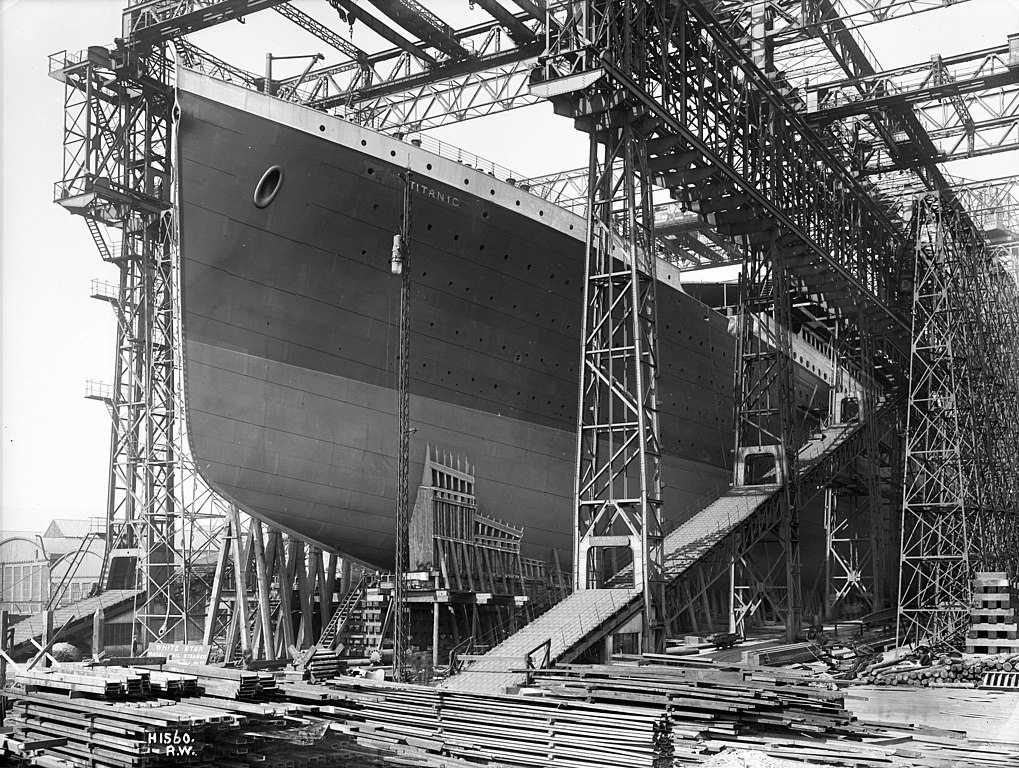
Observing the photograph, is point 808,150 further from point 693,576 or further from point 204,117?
point 204,117

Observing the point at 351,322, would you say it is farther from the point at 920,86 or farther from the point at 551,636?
the point at 920,86

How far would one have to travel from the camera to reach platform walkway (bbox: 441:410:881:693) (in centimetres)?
1469

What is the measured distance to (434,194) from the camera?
20.0m

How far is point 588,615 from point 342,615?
7607 millimetres

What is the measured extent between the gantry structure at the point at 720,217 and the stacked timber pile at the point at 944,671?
2.92 meters

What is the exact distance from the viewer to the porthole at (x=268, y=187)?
18.5m

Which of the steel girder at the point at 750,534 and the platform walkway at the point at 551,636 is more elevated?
the steel girder at the point at 750,534

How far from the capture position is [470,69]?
92.5 ft

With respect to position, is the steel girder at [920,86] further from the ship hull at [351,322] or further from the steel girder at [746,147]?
the ship hull at [351,322]

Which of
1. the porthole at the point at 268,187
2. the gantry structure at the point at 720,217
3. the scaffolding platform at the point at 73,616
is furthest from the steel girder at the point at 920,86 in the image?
the scaffolding platform at the point at 73,616

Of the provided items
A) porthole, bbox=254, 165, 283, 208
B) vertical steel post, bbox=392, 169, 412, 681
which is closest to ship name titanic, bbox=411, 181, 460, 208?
vertical steel post, bbox=392, 169, 412, 681

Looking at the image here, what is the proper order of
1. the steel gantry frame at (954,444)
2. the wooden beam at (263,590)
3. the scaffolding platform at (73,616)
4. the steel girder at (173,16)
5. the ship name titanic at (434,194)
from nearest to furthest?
the ship name titanic at (434,194)
the wooden beam at (263,590)
the steel gantry frame at (954,444)
the steel girder at (173,16)
the scaffolding platform at (73,616)

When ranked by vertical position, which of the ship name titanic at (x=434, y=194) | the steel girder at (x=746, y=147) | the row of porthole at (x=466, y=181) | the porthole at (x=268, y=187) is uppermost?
the steel girder at (x=746, y=147)

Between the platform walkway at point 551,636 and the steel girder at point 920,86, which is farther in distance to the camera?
the steel girder at point 920,86
